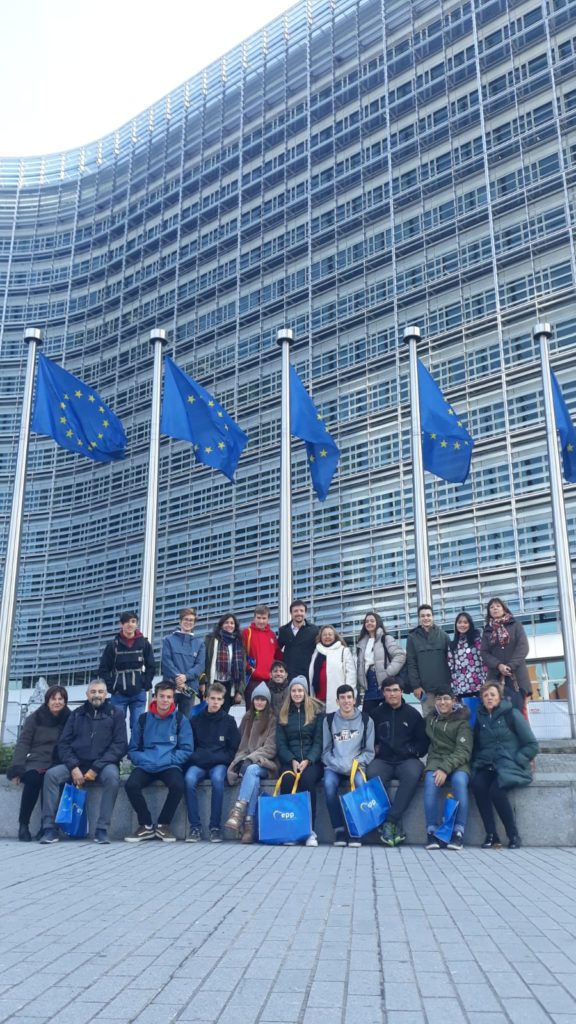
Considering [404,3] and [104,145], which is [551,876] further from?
[104,145]

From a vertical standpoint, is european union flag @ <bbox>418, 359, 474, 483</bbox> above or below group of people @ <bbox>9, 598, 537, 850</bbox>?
above

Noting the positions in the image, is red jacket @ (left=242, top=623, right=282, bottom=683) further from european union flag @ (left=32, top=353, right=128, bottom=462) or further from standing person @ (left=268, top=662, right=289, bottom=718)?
european union flag @ (left=32, top=353, right=128, bottom=462)

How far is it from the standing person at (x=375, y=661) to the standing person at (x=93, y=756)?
263 centimetres

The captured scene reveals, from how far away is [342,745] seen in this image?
838 centimetres

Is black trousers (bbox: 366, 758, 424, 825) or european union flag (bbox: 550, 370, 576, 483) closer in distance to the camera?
black trousers (bbox: 366, 758, 424, 825)

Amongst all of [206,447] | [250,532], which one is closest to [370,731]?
[206,447]

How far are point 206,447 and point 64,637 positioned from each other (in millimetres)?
31496

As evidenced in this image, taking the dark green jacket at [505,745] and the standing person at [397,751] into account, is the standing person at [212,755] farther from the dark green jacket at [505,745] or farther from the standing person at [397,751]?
the dark green jacket at [505,745]

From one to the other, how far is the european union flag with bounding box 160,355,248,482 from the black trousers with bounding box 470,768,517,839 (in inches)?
254

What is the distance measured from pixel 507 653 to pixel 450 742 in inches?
51.5

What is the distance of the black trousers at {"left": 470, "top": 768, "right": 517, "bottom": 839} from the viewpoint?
7662mm

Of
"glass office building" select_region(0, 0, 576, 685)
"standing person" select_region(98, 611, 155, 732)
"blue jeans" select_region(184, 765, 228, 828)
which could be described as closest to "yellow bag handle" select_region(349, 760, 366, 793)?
"blue jeans" select_region(184, 765, 228, 828)

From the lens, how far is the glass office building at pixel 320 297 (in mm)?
29891

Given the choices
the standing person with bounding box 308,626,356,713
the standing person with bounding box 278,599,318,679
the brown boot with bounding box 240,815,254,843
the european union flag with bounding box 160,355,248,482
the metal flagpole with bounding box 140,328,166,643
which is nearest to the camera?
the brown boot with bounding box 240,815,254,843
